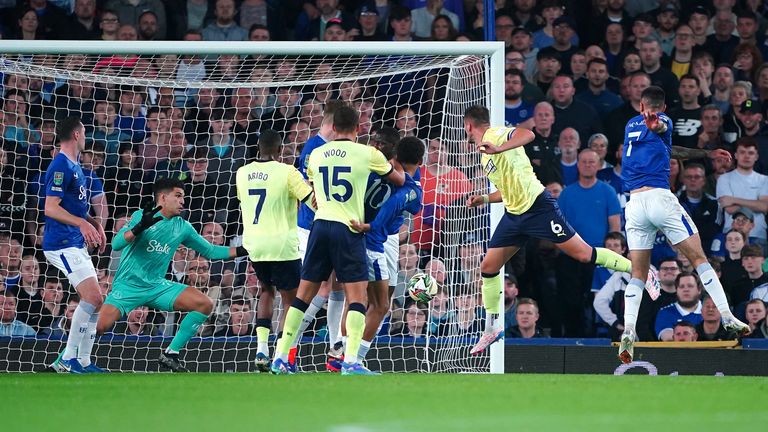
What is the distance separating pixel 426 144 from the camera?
1313 centimetres

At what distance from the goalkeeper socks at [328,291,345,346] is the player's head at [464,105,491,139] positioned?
1.79 meters

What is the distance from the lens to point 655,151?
10.3m

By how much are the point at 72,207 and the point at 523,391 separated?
4681 mm

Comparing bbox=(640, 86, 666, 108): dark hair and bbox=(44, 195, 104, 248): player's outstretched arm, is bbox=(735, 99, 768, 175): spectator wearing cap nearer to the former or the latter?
bbox=(640, 86, 666, 108): dark hair

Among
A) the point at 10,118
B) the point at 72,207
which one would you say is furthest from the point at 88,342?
the point at 10,118

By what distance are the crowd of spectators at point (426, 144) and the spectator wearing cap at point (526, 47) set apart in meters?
0.02

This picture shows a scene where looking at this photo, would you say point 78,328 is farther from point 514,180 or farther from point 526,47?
point 526,47

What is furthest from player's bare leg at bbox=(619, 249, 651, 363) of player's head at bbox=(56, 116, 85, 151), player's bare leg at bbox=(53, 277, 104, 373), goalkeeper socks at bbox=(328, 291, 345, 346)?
player's head at bbox=(56, 116, 85, 151)

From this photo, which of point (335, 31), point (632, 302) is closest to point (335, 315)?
point (632, 302)

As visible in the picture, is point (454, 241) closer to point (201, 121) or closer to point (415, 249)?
point (415, 249)

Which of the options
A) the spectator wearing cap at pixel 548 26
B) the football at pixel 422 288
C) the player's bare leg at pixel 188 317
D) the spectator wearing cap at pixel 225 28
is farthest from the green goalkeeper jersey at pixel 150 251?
the spectator wearing cap at pixel 548 26

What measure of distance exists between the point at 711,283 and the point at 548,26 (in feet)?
20.5

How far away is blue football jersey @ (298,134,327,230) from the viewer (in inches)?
424

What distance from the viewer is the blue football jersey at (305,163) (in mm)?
10781
